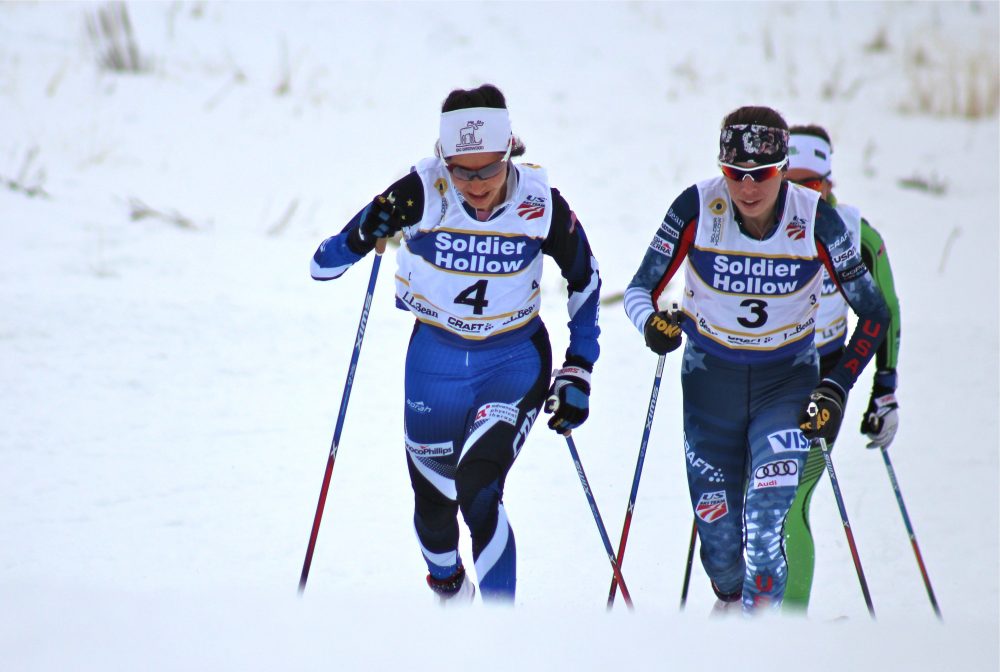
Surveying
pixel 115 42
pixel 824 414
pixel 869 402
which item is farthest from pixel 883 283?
pixel 115 42

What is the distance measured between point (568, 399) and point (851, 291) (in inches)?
41.4

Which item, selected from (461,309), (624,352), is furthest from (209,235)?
(461,309)

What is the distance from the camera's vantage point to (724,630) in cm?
213

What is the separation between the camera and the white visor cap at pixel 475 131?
375 cm

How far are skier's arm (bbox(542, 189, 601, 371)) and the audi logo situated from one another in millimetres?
Answer: 684

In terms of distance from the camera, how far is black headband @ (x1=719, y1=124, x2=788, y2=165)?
3.86 metres

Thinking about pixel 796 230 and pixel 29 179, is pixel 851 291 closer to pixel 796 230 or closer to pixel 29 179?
pixel 796 230

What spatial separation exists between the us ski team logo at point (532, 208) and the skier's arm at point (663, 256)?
42 centimetres

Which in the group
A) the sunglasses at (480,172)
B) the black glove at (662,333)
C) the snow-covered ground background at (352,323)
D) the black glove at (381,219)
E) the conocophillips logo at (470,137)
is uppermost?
the conocophillips logo at (470,137)

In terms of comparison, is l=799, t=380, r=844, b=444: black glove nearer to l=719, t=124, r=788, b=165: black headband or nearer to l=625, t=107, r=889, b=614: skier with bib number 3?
l=625, t=107, r=889, b=614: skier with bib number 3

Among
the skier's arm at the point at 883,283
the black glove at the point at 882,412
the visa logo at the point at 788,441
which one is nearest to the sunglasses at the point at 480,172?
the visa logo at the point at 788,441

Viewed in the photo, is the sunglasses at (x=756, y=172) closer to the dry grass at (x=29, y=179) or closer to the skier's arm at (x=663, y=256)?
the skier's arm at (x=663, y=256)

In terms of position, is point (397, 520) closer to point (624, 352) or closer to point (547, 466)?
point (547, 466)

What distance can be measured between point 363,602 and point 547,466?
4.18 metres
